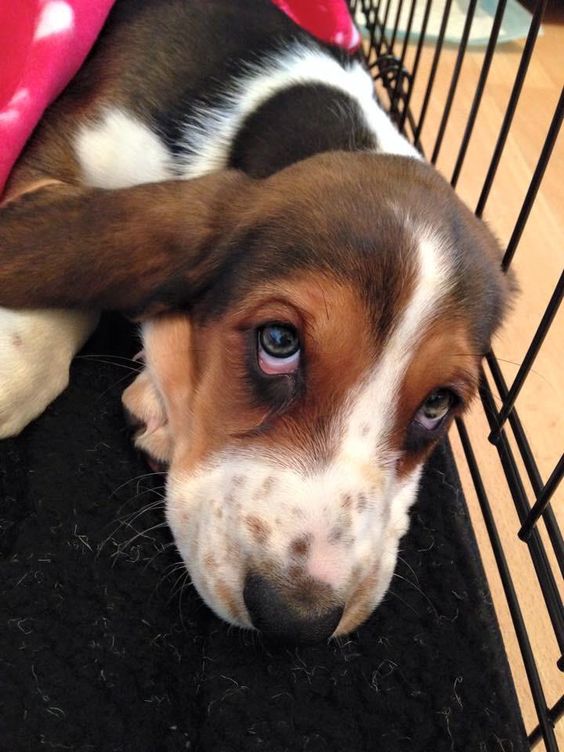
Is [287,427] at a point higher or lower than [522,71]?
lower

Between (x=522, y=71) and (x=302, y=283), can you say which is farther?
(x=522, y=71)

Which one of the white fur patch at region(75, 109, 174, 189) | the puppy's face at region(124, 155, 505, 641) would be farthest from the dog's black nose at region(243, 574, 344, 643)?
the white fur patch at region(75, 109, 174, 189)

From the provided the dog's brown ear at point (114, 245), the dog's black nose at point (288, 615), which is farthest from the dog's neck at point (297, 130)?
the dog's black nose at point (288, 615)

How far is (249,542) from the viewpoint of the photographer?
112 centimetres

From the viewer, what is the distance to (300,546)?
109cm

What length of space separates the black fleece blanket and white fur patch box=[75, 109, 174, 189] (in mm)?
460

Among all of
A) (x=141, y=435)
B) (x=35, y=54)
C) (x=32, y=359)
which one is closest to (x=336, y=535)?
(x=141, y=435)

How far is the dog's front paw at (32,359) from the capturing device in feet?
4.60

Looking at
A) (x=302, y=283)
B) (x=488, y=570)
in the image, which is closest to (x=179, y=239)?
(x=302, y=283)

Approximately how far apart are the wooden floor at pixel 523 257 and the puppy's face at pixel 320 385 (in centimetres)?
43

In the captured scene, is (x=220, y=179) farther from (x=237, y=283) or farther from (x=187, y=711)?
(x=187, y=711)

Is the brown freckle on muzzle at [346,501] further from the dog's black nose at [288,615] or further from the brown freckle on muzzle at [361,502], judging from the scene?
the dog's black nose at [288,615]

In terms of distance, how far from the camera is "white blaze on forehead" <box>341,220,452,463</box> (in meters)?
1.20

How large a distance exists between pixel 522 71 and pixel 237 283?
0.71 metres
